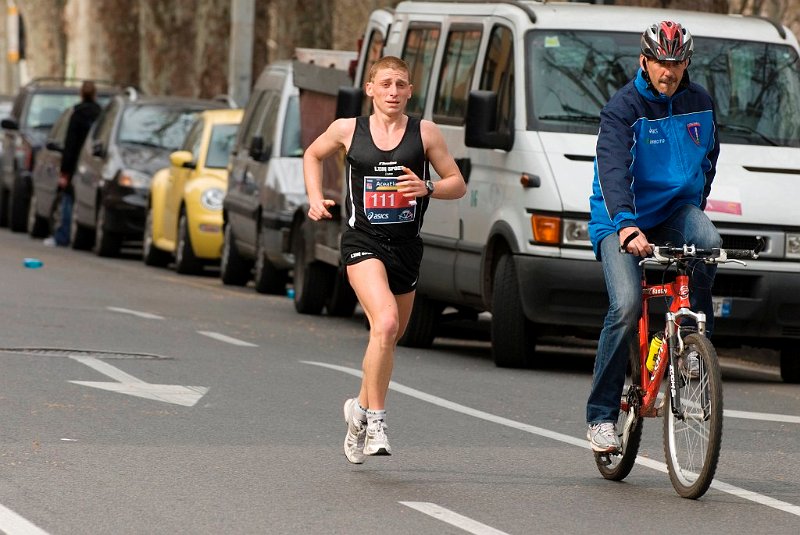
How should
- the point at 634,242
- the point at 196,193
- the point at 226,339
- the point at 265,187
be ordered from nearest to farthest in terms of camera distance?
1. the point at 634,242
2. the point at 226,339
3. the point at 265,187
4. the point at 196,193

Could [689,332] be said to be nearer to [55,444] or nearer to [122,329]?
[55,444]

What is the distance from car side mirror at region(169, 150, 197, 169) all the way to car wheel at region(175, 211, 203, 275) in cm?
54

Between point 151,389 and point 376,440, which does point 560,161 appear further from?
point 376,440

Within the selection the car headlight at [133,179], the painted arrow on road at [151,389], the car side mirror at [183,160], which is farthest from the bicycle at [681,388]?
the car headlight at [133,179]

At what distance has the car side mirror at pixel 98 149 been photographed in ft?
81.2

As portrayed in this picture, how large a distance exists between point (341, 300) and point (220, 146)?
5335 millimetres

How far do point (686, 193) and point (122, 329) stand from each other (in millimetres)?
7272

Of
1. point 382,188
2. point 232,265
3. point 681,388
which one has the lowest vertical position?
point 232,265

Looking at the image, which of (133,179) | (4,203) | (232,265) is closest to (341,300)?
(232,265)

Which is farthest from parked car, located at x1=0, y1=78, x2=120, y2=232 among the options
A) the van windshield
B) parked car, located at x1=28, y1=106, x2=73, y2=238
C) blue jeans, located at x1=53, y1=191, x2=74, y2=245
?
the van windshield

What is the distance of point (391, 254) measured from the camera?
8648 mm

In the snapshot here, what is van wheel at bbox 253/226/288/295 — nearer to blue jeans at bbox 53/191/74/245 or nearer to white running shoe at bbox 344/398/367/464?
blue jeans at bbox 53/191/74/245

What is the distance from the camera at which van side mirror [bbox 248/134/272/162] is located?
19.3 meters

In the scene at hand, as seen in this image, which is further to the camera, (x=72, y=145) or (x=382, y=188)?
(x=72, y=145)
